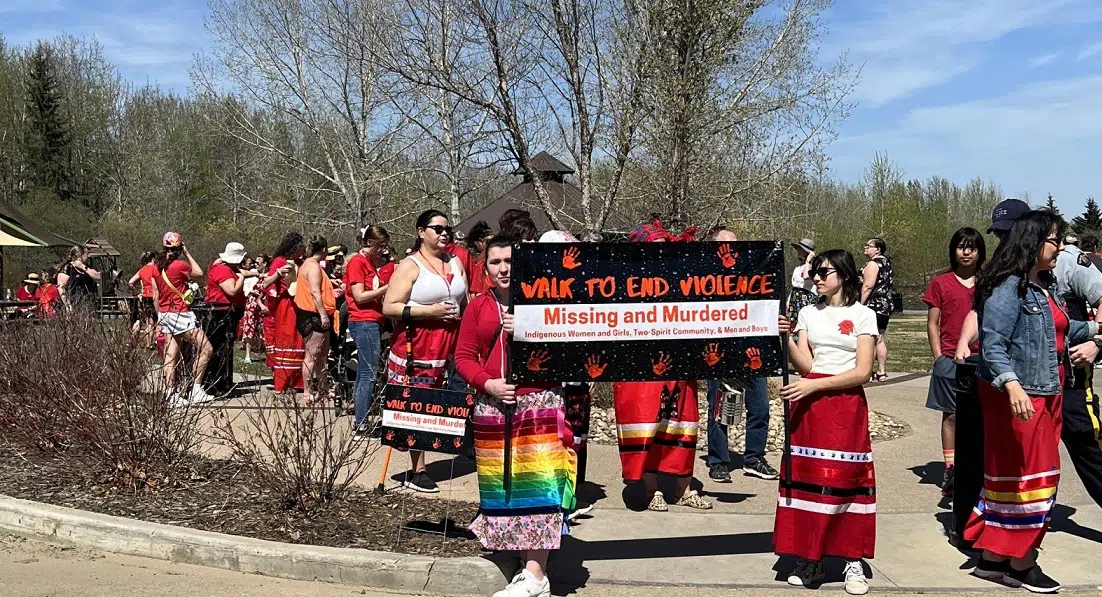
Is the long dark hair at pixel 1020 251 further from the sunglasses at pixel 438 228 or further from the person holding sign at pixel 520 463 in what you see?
the sunglasses at pixel 438 228

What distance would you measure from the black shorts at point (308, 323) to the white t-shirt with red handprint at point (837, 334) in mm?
6675

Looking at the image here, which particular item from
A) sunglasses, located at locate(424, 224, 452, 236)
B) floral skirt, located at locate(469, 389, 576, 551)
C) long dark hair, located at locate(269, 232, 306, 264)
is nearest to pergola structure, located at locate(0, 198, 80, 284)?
long dark hair, located at locate(269, 232, 306, 264)

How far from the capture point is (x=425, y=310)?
280 inches

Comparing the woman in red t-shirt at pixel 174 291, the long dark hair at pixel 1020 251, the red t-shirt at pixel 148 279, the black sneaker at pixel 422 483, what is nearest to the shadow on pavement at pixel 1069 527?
the long dark hair at pixel 1020 251

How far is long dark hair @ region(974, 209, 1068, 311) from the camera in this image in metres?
5.51

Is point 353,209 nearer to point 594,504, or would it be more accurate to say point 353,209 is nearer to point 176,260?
point 176,260

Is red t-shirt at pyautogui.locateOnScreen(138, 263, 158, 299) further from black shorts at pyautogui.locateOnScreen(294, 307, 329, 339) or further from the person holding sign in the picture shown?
the person holding sign

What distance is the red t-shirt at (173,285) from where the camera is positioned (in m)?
11.0

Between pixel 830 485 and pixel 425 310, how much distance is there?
296 cm

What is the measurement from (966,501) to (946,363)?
1.49m

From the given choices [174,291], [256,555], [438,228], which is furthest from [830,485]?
[174,291]

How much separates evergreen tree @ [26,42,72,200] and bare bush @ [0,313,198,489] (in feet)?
157

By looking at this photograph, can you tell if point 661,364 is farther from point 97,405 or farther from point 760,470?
point 97,405

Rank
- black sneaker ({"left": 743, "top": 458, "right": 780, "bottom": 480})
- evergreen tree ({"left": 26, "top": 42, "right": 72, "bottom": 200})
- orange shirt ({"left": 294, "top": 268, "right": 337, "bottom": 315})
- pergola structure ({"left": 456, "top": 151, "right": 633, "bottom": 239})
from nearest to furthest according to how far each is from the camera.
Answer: black sneaker ({"left": 743, "top": 458, "right": 780, "bottom": 480}), orange shirt ({"left": 294, "top": 268, "right": 337, "bottom": 315}), pergola structure ({"left": 456, "top": 151, "right": 633, "bottom": 239}), evergreen tree ({"left": 26, "top": 42, "right": 72, "bottom": 200})
